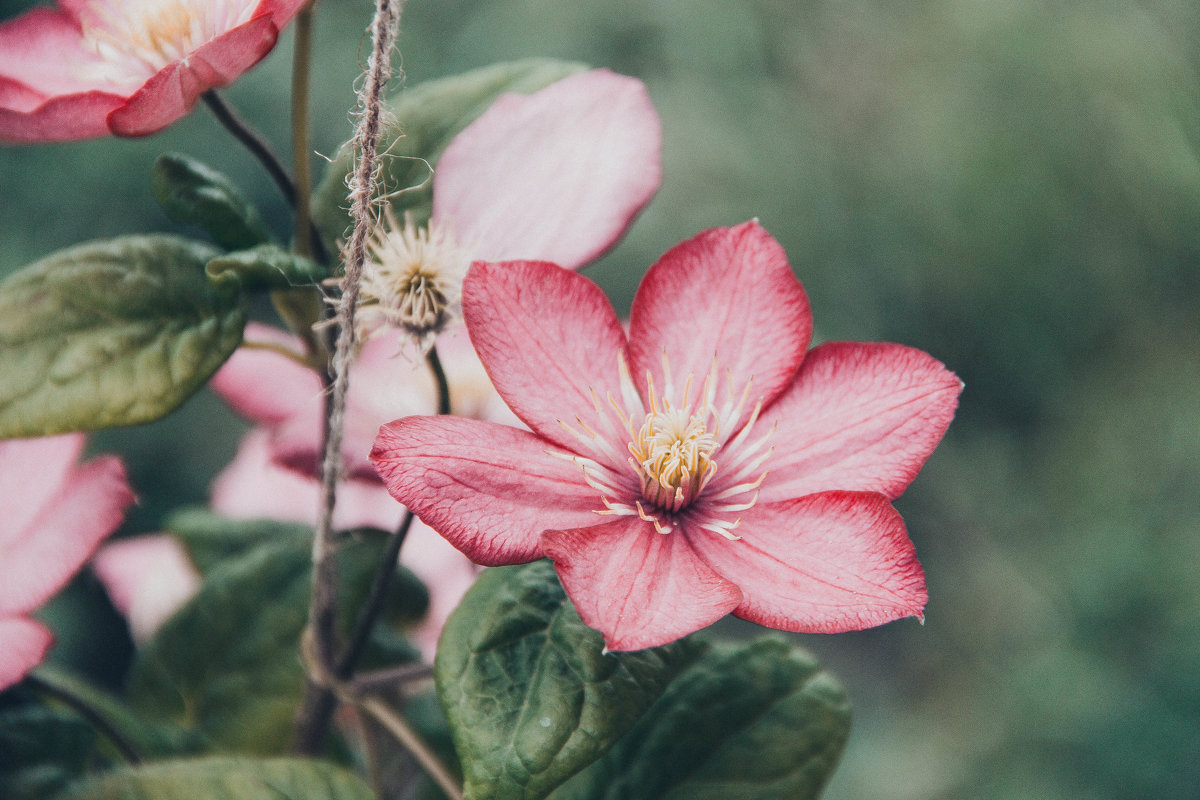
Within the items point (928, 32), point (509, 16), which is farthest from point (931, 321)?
point (509, 16)

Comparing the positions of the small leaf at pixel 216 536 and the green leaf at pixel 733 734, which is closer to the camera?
the green leaf at pixel 733 734

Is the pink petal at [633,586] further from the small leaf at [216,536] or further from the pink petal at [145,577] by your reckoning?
the pink petal at [145,577]

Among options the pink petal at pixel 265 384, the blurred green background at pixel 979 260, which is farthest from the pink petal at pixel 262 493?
the blurred green background at pixel 979 260

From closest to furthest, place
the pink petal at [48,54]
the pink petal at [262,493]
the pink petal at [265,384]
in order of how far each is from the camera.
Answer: the pink petal at [48,54] < the pink petal at [265,384] < the pink petal at [262,493]

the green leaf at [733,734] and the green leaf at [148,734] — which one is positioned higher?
the green leaf at [733,734]

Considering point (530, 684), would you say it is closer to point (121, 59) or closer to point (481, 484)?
point (481, 484)

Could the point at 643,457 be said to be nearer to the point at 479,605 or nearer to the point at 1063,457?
the point at 479,605
